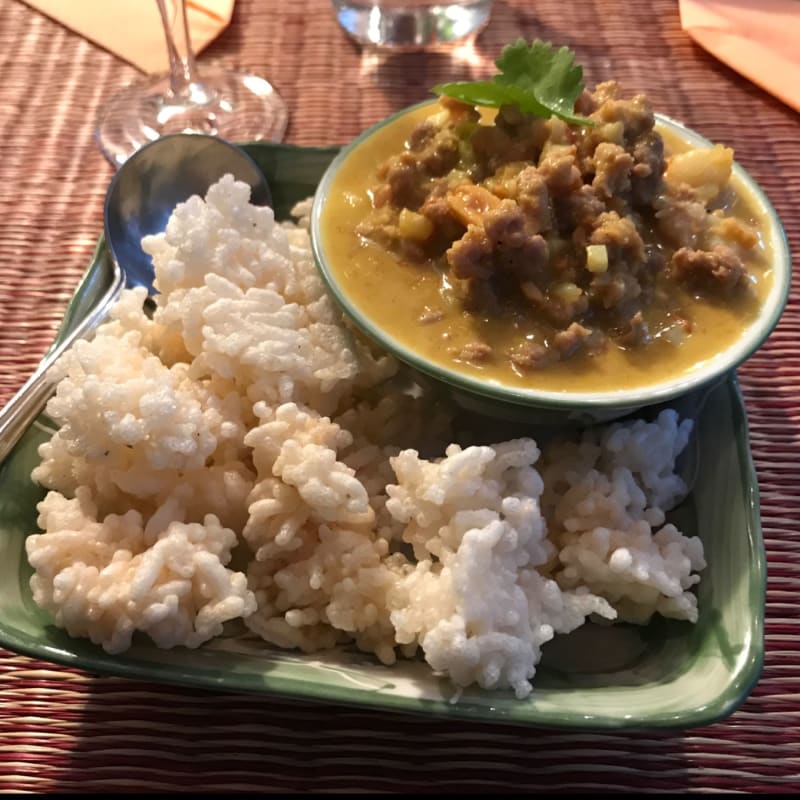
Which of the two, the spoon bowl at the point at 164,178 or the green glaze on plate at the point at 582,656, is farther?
the spoon bowl at the point at 164,178

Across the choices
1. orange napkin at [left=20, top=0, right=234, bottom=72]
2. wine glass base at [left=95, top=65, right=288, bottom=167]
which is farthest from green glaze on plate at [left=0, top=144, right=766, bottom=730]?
orange napkin at [left=20, top=0, right=234, bottom=72]

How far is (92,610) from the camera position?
0.91 metres

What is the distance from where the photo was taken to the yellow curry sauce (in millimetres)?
1096

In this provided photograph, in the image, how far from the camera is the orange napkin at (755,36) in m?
2.08

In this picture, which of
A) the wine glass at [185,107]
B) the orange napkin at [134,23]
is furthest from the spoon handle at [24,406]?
the orange napkin at [134,23]

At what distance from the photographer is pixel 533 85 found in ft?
4.07

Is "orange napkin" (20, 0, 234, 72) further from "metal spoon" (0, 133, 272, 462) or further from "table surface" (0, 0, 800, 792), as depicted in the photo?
"metal spoon" (0, 133, 272, 462)

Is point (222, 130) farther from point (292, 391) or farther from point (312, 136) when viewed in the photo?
point (292, 391)

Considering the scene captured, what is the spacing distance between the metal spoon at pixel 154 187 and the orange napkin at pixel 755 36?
135 centimetres

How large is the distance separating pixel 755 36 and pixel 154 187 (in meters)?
1.66

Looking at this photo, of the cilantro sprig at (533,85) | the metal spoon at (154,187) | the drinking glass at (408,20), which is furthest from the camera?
the drinking glass at (408,20)

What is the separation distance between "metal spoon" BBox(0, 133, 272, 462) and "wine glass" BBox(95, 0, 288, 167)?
1.37 feet

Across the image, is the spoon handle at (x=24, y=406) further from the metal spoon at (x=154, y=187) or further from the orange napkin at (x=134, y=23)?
the orange napkin at (x=134, y=23)

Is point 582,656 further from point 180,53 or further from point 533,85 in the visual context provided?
point 180,53
